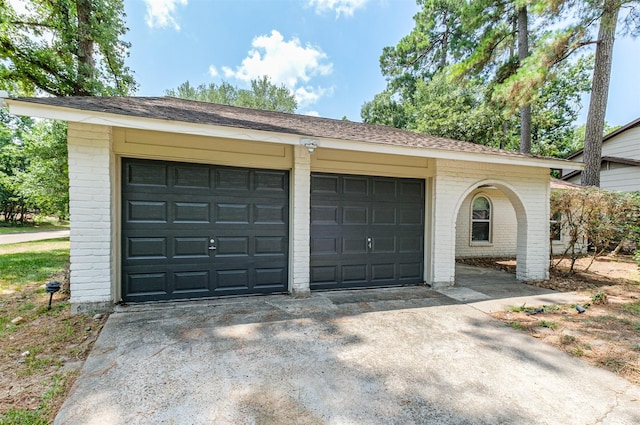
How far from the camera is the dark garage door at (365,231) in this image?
225 inches

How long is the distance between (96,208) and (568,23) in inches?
531

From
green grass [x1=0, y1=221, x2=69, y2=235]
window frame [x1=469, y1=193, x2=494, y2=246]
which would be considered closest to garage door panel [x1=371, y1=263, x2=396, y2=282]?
window frame [x1=469, y1=193, x2=494, y2=246]

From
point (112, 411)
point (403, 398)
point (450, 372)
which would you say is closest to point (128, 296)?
point (112, 411)

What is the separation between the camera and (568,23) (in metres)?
9.12

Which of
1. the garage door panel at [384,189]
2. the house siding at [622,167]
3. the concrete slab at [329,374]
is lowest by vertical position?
the concrete slab at [329,374]

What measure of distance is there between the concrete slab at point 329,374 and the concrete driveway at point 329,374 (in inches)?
0.5

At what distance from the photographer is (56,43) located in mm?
8602

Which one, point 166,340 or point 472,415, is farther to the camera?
point 166,340

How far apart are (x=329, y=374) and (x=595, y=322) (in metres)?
4.34

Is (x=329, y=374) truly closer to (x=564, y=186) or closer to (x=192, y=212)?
(x=192, y=212)

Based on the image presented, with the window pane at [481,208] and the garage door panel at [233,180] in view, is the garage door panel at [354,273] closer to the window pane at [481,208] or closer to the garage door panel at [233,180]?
the garage door panel at [233,180]

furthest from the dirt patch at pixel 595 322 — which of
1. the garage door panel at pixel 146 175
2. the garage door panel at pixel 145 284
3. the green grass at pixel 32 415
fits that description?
the garage door panel at pixel 146 175

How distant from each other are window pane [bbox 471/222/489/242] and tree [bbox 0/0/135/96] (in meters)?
13.1

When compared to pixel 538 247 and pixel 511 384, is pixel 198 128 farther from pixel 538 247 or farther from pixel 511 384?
pixel 538 247
